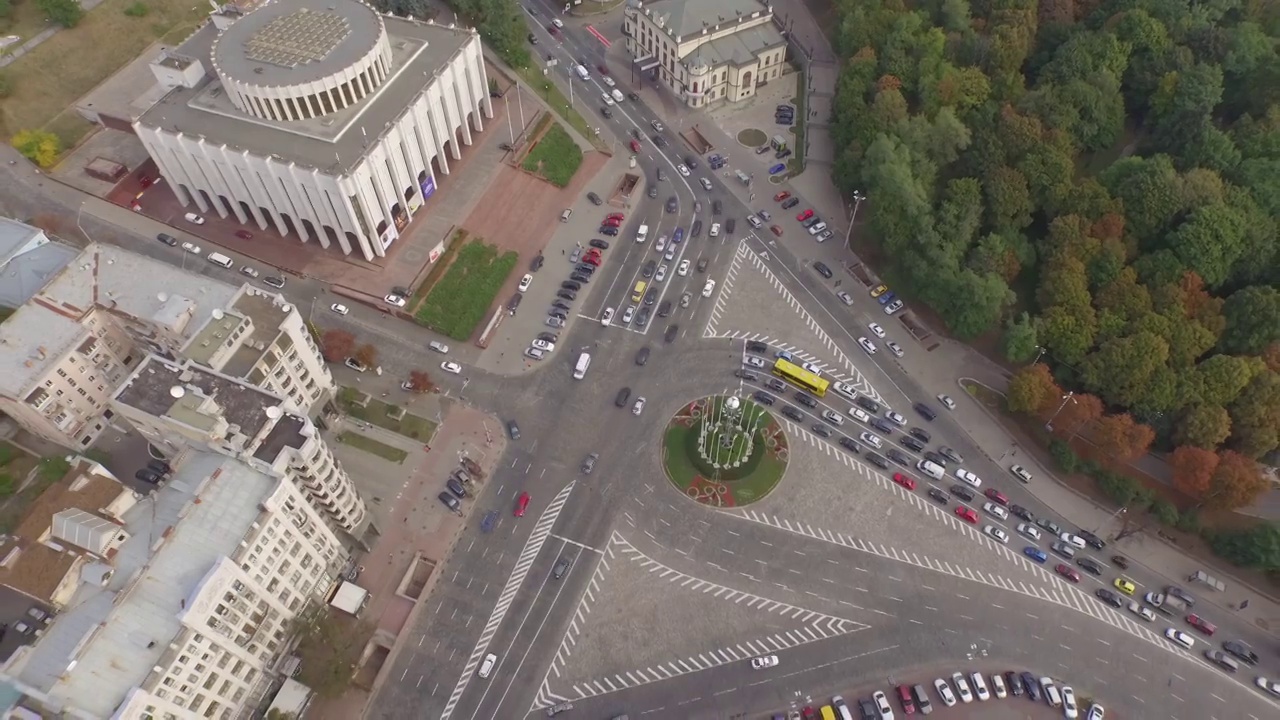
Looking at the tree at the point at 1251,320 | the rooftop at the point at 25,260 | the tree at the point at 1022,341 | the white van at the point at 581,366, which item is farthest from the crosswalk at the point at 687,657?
the rooftop at the point at 25,260

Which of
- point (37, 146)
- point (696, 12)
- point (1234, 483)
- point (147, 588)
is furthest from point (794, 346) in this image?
point (37, 146)

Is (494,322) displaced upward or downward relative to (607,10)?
downward

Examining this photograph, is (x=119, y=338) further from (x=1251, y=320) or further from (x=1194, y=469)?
(x=1251, y=320)

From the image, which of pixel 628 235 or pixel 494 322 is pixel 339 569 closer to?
pixel 494 322

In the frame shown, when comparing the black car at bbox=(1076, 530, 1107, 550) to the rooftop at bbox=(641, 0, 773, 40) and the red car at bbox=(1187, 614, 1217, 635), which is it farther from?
the rooftop at bbox=(641, 0, 773, 40)

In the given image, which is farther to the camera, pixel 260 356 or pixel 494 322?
pixel 494 322

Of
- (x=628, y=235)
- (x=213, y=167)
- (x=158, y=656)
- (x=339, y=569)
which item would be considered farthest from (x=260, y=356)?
(x=628, y=235)
